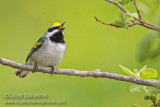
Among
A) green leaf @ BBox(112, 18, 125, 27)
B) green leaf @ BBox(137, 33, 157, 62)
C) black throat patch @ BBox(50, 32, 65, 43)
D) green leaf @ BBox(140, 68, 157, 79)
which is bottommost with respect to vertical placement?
green leaf @ BBox(137, 33, 157, 62)

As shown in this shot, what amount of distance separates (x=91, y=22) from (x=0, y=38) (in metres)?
2.00

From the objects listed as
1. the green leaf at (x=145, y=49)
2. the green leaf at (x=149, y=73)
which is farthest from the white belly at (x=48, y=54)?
the green leaf at (x=145, y=49)

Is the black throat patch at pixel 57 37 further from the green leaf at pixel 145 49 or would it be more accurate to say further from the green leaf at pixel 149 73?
the green leaf at pixel 145 49

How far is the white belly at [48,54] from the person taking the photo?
3.55 metres

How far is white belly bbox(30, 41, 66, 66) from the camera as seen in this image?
3.55m

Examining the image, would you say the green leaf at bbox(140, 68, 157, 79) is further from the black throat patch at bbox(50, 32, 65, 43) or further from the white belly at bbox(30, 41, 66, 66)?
the black throat patch at bbox(50, 32, 65, 43)

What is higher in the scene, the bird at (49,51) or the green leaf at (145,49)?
the bird at (49,51)

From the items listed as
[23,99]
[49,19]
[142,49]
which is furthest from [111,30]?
[142,49]

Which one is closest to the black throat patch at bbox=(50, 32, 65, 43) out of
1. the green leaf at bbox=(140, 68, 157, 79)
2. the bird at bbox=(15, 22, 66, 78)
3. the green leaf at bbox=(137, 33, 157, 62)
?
the bird at bbox=(15, 22, 66, 78)

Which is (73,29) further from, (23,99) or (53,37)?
(23,99)

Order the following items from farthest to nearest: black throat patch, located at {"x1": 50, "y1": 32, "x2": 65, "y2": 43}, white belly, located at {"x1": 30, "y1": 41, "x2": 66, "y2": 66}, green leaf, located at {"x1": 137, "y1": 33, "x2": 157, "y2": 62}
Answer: black throat patch, located at {"x1": 50, "y1": 32, "x2": 65, "y2": 43}, white belly, located at {"x1": 30, "y1": 41, "x2": 66, "y2": 66}, green leaf, located at {"x1": 137, "y1": 33, "x2": 157, "y2": 62}

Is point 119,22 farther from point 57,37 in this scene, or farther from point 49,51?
point 57,37

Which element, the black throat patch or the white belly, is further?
the black throat patch

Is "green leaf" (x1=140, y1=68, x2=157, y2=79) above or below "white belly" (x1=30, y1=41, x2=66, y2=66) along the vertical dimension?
below
